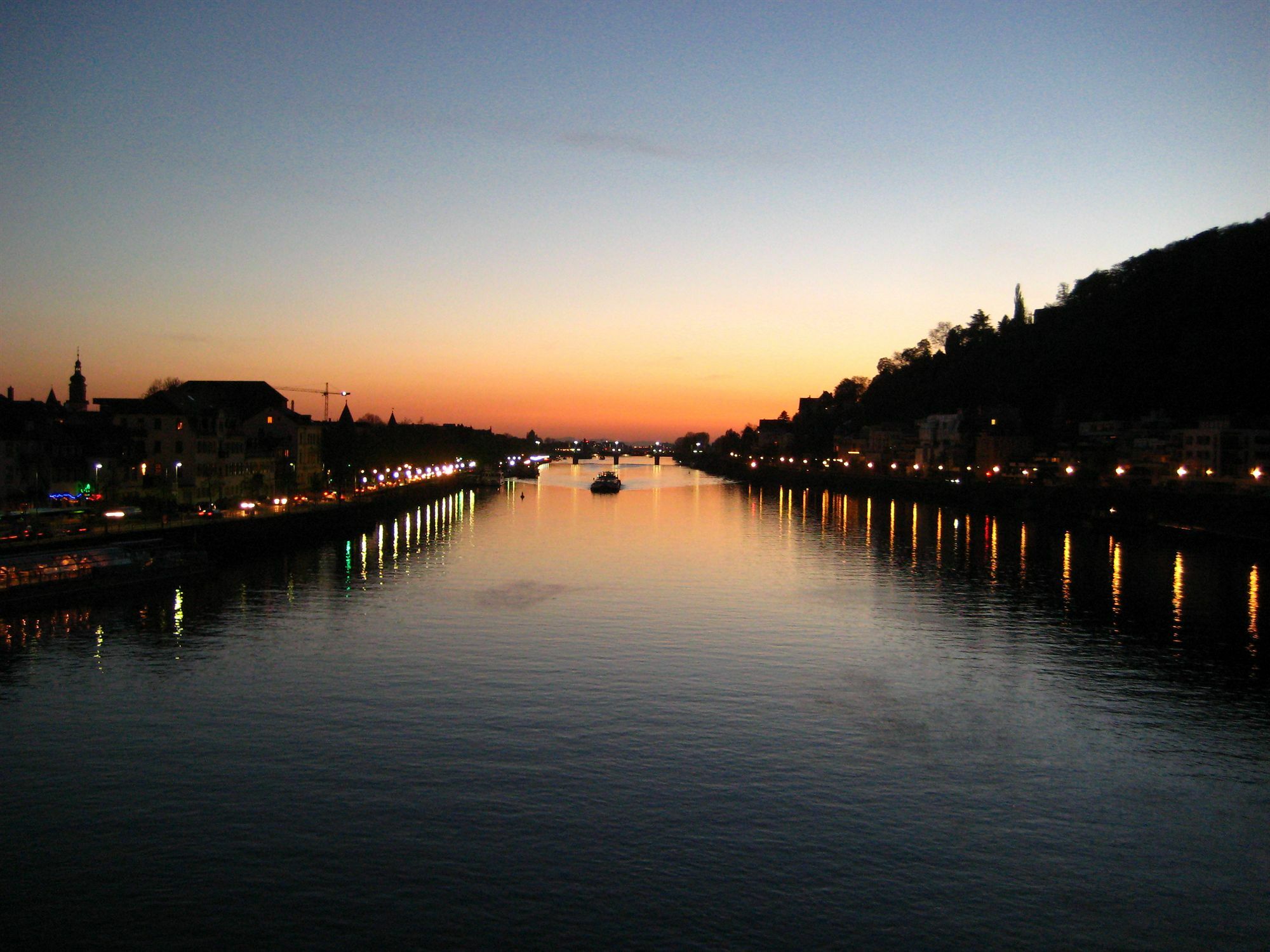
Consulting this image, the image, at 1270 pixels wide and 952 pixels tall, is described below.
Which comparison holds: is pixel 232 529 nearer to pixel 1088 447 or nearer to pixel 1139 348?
pixel 1088 447

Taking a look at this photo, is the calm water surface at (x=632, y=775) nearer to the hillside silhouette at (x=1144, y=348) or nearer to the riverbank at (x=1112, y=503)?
the riverbank at (x=1112, y=503)

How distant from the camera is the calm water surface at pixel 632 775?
12141 millimetres

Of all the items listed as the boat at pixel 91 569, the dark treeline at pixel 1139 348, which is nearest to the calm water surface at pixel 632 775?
the boat at pixel 91 569

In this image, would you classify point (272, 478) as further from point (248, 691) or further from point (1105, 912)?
point (1105, 912)

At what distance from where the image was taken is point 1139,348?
304 feet

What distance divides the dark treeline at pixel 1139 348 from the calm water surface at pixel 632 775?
184 feet

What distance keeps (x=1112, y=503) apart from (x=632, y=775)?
199 ft

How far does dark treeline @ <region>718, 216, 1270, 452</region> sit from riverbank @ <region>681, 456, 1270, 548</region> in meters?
12.5

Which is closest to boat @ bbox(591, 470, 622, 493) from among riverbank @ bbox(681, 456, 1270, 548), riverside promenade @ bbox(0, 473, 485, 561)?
riverbank @ bbox(681, 456, 1270, 548)

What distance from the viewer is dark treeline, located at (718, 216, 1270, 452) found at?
81875 mm

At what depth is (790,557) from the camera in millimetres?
49125

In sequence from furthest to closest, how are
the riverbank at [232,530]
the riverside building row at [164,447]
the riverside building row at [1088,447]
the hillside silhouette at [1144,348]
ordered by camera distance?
the hillside silhouette at [1144,348] → the riverside building row at [1088,447] → the riverside building row at [164,447] → the riverbank at [232,530]

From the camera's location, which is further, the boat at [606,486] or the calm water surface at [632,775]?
the boat at [606,486]

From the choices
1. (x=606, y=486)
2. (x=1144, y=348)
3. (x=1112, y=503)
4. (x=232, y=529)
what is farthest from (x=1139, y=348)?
(x=232, y=529)
